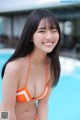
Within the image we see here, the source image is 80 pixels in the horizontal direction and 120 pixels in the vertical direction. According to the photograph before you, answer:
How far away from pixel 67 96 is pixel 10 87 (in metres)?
4.55

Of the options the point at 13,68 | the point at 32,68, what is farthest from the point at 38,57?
the point at 13,68

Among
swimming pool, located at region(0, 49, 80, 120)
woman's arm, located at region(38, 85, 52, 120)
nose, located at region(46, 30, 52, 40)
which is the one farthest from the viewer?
swimming pool, located at region(0, 49, 80, 120)

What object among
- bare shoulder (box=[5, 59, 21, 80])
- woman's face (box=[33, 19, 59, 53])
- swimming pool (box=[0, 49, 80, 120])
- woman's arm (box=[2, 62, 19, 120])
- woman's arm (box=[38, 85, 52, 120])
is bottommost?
swimming pool (box=[0, 49, 80, 120])

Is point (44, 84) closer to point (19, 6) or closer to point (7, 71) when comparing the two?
point (7, 71)

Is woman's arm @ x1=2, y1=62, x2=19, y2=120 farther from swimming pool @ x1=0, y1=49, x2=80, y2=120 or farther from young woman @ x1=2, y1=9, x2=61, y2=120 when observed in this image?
swimming pool @ x1=0, y1=49, x2=80, y2=120

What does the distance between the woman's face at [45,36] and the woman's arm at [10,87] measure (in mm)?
184

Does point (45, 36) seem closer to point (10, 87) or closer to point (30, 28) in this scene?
point (30, 28)

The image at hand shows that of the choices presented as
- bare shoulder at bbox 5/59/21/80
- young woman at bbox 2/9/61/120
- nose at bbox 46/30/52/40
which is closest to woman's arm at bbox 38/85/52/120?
young woman at bbox 2/9/61/120

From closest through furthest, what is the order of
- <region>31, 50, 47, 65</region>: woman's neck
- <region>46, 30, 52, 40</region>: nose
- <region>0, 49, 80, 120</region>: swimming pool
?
<region>46, 30, 52, 40</region>: nose → <region>31, 50, 47, 65</region>: woman's neck → <region>0, 49, 80, 120</region>: swimming pool

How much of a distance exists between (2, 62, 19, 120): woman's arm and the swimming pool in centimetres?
290

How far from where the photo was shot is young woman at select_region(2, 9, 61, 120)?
1.40 m

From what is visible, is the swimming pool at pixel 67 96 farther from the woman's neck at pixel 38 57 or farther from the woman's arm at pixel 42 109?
the woman's neck at pixel 38 57

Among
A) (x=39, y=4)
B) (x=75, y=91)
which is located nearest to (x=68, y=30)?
(x=39, y=4)

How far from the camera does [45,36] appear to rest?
4.56 ft
